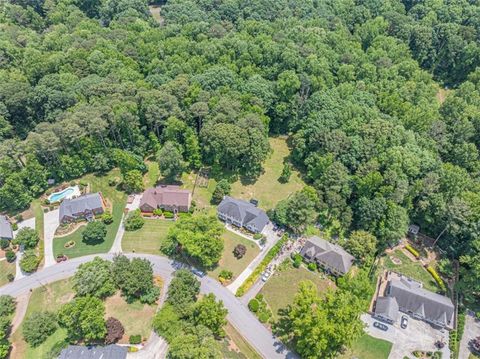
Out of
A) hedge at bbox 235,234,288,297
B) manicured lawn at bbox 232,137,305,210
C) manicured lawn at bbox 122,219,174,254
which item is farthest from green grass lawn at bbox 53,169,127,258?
hedge at bbox 235,234,288,297

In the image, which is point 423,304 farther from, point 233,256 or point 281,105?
point 281,105

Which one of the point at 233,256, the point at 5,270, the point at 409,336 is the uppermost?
the point at 409,336

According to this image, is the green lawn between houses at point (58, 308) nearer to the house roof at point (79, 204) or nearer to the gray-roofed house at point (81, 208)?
the gray-roofed house at point (81, 208)

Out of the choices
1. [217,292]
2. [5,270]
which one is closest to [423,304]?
[217,292]

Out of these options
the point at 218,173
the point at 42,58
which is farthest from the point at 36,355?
the point at 42,58

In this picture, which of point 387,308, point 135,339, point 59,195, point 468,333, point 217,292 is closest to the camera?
point 135,339

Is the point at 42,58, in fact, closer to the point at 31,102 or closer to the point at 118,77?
the point at 31,102
